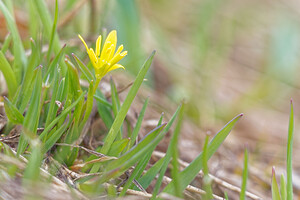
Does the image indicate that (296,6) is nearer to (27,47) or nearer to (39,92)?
(27,47)

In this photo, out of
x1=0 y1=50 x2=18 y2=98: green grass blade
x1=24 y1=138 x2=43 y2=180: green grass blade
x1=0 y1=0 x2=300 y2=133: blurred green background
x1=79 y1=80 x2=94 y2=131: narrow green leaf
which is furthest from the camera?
x1=0 y1=0 x2=300 y2=133: blurred green background

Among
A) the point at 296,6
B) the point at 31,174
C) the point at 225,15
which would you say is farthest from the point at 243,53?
the point at 31,174

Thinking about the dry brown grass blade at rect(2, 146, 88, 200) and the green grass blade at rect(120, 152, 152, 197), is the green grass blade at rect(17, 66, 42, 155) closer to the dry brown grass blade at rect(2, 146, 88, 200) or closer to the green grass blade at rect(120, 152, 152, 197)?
the dry brown grass blade at rect(2, 146, 88, 200)

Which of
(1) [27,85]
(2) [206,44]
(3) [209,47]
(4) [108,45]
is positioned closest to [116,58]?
(4) [108,45]

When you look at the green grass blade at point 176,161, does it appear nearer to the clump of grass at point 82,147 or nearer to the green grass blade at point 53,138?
the clump of grass at point 82,147

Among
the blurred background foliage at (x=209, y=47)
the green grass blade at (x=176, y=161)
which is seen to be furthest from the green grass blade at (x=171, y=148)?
the blurred background foliage at (x=209, y=47)

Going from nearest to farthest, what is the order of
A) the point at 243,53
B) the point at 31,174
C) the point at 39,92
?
the point at 31,174, the point at 39,92, the point at 243,53

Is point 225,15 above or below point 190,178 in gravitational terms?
above

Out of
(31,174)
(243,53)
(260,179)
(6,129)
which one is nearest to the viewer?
(31,174)

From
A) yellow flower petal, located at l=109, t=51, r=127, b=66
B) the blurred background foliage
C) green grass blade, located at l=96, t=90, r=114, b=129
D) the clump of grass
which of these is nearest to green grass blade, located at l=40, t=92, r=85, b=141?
the clump of grass

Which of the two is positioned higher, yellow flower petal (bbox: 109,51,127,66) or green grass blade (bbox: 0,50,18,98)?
yellow flower petal (bbox: 109,51,127,66)
